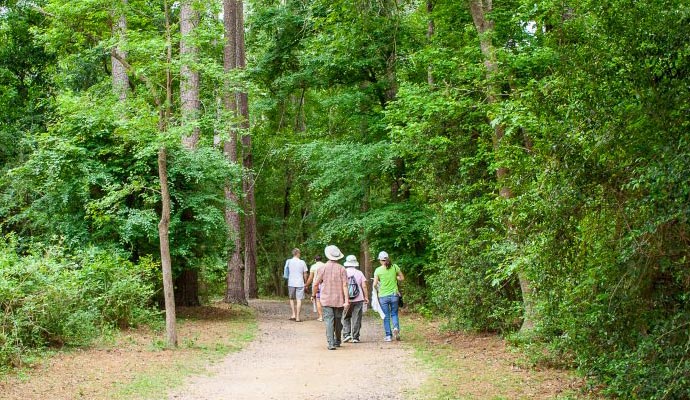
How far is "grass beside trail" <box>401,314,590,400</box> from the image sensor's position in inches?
345

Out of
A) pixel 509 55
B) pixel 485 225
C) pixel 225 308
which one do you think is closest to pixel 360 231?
pixel 225 308

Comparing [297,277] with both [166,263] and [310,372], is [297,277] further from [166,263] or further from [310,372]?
[310,372]

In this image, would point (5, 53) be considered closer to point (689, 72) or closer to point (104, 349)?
point (104, 349)

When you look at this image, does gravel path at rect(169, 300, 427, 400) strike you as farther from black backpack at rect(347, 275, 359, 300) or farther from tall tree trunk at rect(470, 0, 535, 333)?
tall tree trunk at rect(470, 0, 535, 333)

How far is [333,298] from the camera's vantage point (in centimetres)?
1363

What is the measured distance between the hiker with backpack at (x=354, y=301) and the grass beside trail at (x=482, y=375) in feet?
4.21

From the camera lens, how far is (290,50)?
78.0ft

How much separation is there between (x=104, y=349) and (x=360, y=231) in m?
11.0

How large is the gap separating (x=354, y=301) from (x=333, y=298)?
0.92 m

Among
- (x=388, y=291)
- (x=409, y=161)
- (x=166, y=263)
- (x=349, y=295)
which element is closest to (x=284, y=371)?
(x=166, y=263)

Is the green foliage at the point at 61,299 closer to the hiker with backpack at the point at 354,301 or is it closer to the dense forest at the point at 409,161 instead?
Result: the dense forest at the point at 409,161

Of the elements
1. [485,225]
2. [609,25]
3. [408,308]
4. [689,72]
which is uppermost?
[609,25]

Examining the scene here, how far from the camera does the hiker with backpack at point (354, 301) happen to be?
14.4 meters

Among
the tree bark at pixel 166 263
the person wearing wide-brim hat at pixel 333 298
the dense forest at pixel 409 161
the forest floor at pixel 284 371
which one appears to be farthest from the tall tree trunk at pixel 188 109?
the forest floor at pixel 284 371
